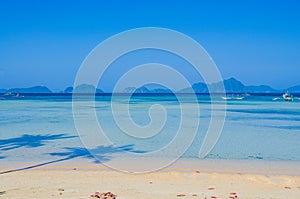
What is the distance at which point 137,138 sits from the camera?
1647cm

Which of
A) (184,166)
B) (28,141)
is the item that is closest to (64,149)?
(28,141)

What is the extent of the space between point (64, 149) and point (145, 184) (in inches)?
250

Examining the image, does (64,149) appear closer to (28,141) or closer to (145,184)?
(28,141)

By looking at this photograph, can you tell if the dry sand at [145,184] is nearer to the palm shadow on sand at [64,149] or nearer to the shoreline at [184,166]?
the shoreline at [184,166]

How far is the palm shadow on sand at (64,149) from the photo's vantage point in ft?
36.7

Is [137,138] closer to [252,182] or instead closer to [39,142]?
[39,142]

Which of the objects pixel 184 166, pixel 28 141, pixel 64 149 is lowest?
pixel 184 166

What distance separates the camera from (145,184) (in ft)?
24.7

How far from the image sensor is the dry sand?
664cm

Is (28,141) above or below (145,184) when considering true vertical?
above

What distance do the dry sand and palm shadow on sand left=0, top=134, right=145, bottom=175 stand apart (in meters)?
1.52

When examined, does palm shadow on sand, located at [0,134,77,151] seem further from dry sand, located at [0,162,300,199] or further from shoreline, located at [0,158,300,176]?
dry sand, located at [0,162,300,199]

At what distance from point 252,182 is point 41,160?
6.09 metres

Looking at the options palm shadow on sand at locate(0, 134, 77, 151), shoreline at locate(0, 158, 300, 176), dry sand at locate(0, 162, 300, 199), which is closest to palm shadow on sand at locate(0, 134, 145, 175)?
palm shadow on sand at locate(0, 134, 77, 151)
